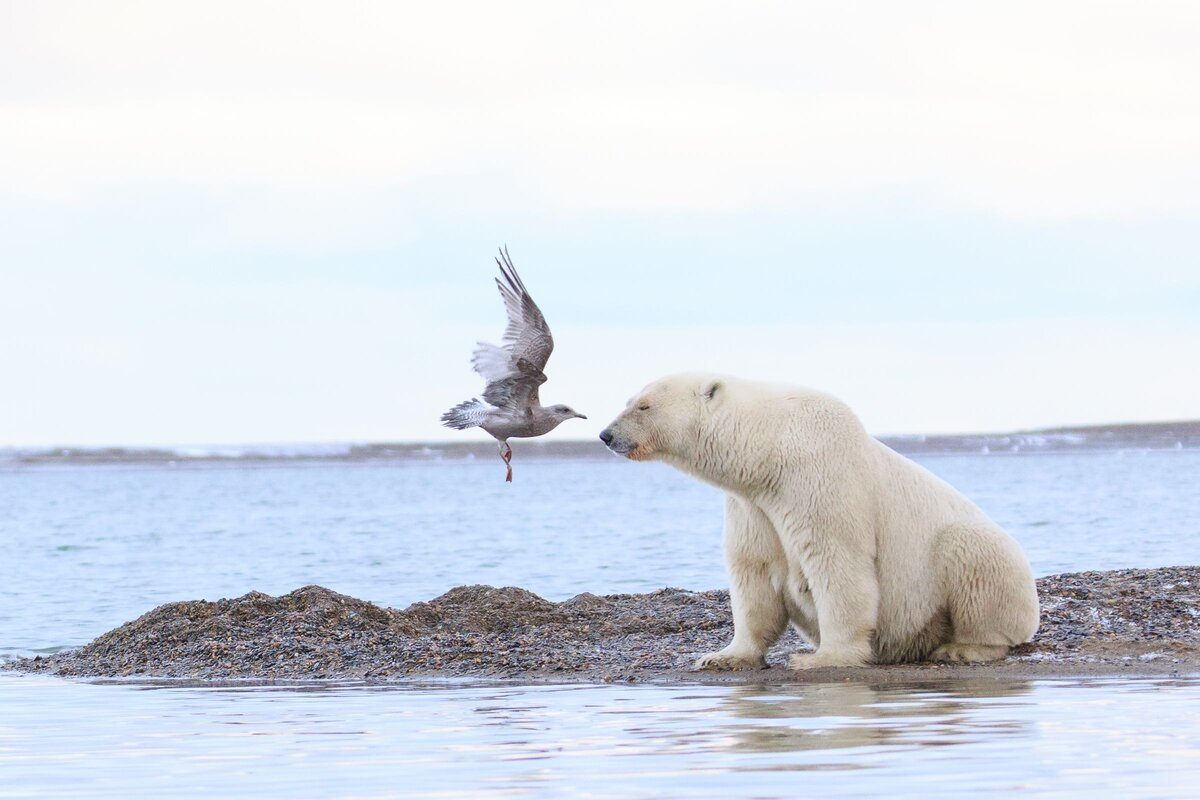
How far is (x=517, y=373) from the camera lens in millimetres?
11836

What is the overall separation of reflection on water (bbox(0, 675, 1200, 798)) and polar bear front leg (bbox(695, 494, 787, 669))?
2.55 ft

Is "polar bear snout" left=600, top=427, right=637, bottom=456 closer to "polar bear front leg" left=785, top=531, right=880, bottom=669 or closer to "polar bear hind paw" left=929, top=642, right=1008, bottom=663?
"polar bear front leg" left=785, top=531, right=880, bottom=669

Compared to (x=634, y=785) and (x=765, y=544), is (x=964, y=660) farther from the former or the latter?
(x=634, y=785)

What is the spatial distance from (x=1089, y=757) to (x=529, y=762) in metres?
2.14

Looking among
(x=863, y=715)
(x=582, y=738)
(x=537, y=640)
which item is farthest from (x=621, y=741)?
(x=537, y=640)

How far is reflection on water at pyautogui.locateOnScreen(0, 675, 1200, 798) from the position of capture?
5.65m

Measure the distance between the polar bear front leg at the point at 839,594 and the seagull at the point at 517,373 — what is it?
126 inches

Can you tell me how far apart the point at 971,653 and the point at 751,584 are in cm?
137

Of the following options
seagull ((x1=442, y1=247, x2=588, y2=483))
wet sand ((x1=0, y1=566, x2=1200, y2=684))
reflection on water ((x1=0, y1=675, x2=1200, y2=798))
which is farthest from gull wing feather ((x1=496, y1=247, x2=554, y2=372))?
reflection on water ((x1=0, y1=675, x2=1200, y2=798))

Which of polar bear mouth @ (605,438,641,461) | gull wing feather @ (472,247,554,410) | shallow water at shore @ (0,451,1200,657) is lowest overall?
shallow water at shore @ (0,451,1200,657)

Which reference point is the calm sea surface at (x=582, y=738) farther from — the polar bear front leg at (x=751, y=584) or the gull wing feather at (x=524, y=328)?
the gull wing feather at (x=524, y=328)

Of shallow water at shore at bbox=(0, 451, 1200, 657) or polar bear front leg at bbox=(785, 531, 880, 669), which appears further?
shallow water at shore at bbox=(0, 451, 1200, 657)

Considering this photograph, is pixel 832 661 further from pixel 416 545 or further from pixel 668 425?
pixel 416 545

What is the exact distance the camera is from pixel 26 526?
44562 mm
